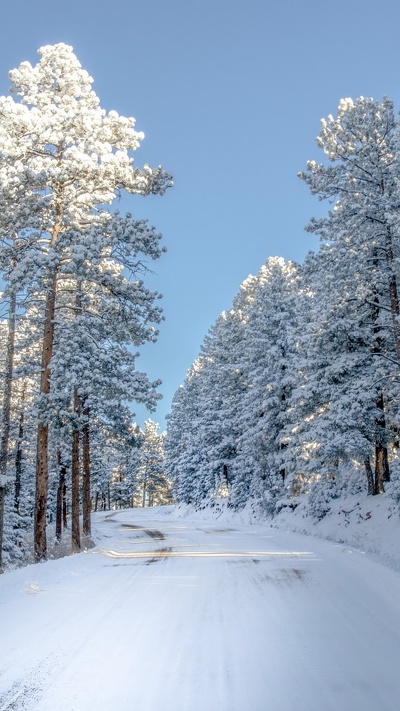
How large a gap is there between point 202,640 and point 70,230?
12146 mm

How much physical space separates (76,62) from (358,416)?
15.1 m

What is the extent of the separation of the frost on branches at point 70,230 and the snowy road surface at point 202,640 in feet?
20.5

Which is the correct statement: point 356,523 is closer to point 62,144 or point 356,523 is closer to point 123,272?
point 123,272

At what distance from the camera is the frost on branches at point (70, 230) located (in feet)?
47.5

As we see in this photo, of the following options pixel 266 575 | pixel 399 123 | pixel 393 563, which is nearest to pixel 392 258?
pixel 399 123

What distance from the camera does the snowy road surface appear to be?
13.5 feet

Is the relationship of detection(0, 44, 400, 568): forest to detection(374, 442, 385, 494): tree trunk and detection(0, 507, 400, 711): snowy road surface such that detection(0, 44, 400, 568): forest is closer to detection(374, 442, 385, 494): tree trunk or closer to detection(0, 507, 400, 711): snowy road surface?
detection(374, 442, 385, 494): tree trunk

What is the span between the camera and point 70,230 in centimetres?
1470

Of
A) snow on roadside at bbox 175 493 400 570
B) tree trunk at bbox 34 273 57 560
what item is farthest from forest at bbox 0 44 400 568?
snow on roadside at bbox 175 493 400 570

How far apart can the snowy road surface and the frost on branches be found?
626cm

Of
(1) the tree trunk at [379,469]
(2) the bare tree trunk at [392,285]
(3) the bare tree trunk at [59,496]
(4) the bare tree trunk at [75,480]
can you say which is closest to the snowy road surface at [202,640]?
(2) the bare tree trunk at [392,285]

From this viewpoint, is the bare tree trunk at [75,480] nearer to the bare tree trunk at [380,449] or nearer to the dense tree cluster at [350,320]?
the dense tree cluster at [350,320]

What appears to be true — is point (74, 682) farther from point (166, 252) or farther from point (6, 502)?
point (6, 502)

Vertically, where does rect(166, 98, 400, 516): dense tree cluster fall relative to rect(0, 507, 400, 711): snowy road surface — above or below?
above
